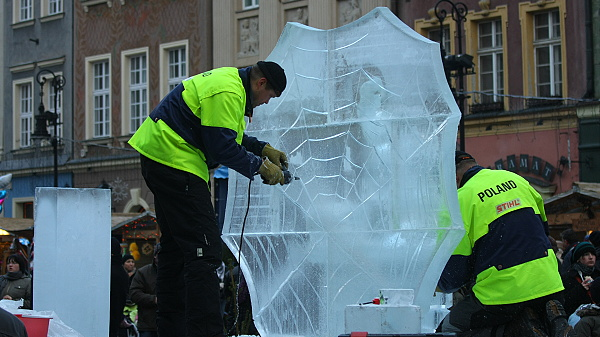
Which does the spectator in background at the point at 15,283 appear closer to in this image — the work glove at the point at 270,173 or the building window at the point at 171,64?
the work glove at the point at 270,173

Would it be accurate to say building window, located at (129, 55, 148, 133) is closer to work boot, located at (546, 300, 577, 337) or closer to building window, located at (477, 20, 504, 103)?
building window, located at (477, 20, 504, 103)

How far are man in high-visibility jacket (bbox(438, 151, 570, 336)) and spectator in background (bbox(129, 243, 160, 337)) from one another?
6.48 meters

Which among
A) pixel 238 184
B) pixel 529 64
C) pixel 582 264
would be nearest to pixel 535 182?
pixel 529 64

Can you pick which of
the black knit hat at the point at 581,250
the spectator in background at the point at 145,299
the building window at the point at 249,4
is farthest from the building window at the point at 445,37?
the black knit hat at the point at 581,250

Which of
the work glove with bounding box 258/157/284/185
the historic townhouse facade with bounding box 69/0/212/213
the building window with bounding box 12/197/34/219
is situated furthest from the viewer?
the building window with bounding box 12/197/34/219

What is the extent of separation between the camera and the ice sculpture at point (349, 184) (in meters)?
6.12

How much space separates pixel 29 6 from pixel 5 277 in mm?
23617

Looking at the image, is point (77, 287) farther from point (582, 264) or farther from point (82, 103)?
point (82, 103)

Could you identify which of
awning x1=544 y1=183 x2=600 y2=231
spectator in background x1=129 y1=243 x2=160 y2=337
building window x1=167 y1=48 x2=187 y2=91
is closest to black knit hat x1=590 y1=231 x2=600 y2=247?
awning x1=544 y1=183 x2=600 y2=231

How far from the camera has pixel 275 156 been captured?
246 inches

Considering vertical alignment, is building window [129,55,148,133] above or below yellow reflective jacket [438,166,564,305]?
above

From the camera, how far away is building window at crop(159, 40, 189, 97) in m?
30.1

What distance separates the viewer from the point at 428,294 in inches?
236

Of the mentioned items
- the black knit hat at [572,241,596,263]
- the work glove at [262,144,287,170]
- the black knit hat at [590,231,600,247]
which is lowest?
the black knit hat at [572,241,596,263]
